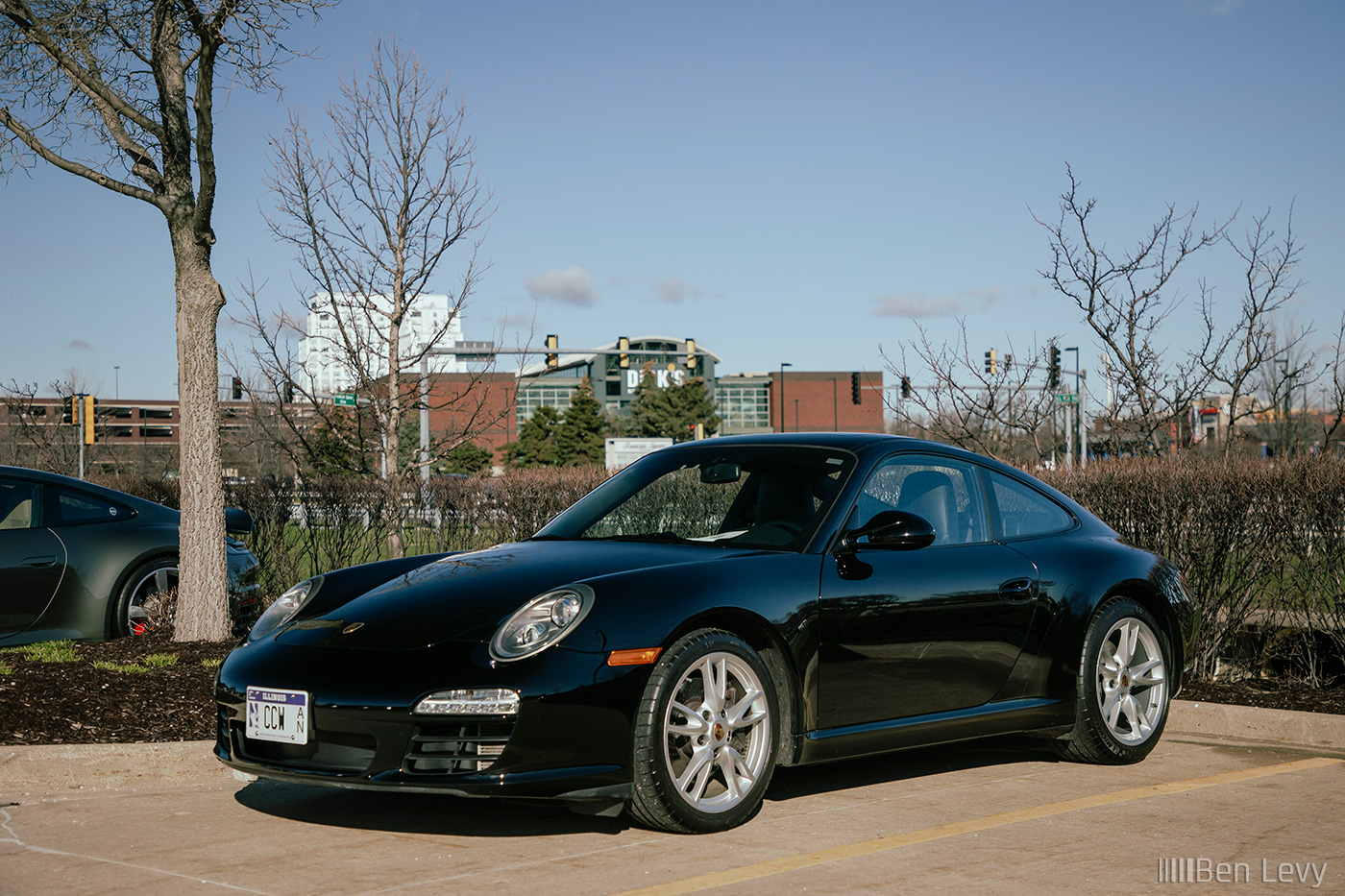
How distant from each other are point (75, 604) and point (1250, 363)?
11431 mm

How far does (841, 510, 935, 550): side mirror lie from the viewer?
505cm

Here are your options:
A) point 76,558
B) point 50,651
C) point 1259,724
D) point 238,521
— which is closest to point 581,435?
point 238,521

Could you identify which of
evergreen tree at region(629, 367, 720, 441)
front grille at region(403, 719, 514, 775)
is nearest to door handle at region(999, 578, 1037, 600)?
front grille at region(403, 719, 514, 775)

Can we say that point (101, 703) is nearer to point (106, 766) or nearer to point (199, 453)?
point (106, 766)

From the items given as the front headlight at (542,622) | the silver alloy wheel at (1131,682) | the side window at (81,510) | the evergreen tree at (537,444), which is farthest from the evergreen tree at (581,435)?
the front headlight at (542,622)

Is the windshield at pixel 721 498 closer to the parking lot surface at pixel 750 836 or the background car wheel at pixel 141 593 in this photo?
the parking lot surface at pixel 750 836

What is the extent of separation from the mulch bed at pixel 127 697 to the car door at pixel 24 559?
0.27 meters

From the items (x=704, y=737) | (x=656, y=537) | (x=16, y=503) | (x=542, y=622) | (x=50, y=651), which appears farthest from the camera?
(x=16, y=503)

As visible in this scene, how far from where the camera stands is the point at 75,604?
8.30m

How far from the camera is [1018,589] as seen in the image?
18.6 feet

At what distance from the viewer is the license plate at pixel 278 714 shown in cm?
442

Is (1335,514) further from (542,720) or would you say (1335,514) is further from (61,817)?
(61,817)

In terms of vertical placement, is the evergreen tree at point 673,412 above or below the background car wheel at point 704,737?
above

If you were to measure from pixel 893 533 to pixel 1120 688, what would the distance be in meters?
1.91
